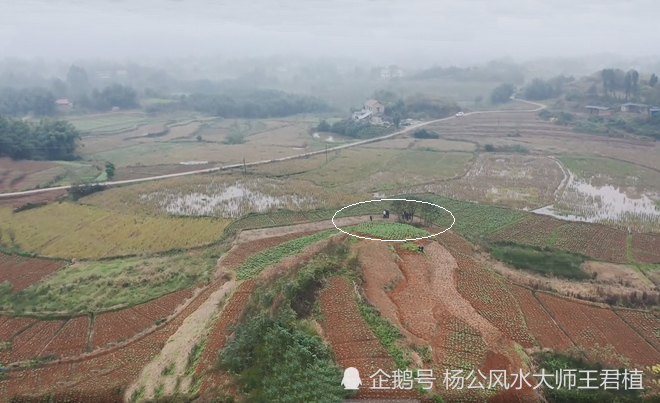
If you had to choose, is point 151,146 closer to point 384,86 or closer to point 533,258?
point 533,258

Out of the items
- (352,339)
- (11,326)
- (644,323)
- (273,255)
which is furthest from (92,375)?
(644,323)

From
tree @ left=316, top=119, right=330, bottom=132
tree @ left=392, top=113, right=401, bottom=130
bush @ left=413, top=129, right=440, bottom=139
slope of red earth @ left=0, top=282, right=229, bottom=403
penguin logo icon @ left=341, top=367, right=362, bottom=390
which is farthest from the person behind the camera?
tree @ left=316, top=119, right=330, bottom=132

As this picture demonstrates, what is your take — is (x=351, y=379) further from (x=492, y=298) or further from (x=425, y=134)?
(x=425, y=134)

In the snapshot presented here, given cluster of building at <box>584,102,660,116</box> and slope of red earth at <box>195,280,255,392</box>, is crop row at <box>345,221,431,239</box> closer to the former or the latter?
slope of red earth at <box>195,280,255,392</box>

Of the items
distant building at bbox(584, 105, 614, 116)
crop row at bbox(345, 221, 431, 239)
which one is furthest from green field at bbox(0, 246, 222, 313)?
distant building at bbox(584, 105, 614, 116)

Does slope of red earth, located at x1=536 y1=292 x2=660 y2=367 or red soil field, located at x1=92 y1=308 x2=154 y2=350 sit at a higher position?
red soil field, located at x1=92 y1=308 x2=154 y2=350

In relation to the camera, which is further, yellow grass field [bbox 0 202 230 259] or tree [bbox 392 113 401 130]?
tree [bbox 392 113 401 130]
